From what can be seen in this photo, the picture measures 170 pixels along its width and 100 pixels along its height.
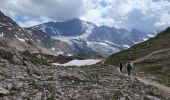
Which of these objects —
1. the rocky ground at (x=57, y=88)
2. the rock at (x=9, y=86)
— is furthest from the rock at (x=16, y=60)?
the rock at (x=9, y=86)

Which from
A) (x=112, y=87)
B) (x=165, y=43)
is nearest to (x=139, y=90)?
(x=112, y=87)

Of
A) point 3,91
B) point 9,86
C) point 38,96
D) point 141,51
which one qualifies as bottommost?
point 38,96

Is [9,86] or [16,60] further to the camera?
[16,60]

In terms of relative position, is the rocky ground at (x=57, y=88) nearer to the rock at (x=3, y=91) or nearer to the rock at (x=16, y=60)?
the rock at (x=3, y=91)

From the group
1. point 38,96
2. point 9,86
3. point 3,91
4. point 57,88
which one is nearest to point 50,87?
point 57,88

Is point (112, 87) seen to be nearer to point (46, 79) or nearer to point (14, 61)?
point (46, 79)

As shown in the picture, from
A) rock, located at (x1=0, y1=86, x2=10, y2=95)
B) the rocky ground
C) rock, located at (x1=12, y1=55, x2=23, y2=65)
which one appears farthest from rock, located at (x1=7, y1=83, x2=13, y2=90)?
rock, located at (x1=12, y1=55, x2=23, y2=65)

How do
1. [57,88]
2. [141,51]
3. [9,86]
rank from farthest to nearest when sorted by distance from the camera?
1. [141,51]
2. [57,88]
3. [9,86]

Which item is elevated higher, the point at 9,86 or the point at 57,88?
the point at 9,86

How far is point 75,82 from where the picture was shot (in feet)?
129

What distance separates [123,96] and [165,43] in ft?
341

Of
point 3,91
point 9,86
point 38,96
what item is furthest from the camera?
point 9,86

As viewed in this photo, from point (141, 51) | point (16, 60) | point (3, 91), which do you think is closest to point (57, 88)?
point (3, 91)

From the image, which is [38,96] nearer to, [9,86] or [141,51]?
[9,86]
